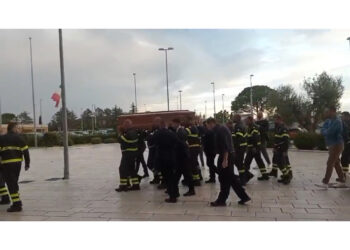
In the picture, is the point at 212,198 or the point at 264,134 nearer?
the point at 212,198

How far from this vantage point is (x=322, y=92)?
124ft

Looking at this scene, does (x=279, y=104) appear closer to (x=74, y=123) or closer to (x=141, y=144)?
(x=141, y=144)

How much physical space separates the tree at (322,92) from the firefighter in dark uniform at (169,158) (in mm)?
31369

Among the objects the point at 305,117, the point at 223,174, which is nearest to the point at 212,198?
the point at 223,174

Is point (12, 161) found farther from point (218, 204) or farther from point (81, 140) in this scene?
point (81, 140)

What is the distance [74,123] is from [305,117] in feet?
260

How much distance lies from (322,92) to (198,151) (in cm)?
3113

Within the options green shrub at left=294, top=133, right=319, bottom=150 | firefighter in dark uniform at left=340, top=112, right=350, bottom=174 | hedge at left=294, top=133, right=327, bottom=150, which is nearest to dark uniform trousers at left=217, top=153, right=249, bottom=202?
firefighter in dark uniform at left=340, top=112, right=350, bottom=174

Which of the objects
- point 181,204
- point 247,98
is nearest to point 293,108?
point 181,204

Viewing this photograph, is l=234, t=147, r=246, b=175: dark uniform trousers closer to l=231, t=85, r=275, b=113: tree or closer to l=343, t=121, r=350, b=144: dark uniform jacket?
l=343, t=121, r=350, b=144: dark uniform jacket

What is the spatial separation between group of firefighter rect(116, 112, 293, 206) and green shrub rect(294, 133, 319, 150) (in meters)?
11.7

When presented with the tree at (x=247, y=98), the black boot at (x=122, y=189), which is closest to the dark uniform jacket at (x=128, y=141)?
the black boot at (x=122, y=189)

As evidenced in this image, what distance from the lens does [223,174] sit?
24.4 ft

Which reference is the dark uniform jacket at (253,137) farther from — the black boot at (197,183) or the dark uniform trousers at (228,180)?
the dark uniform trousers at (228,180)
